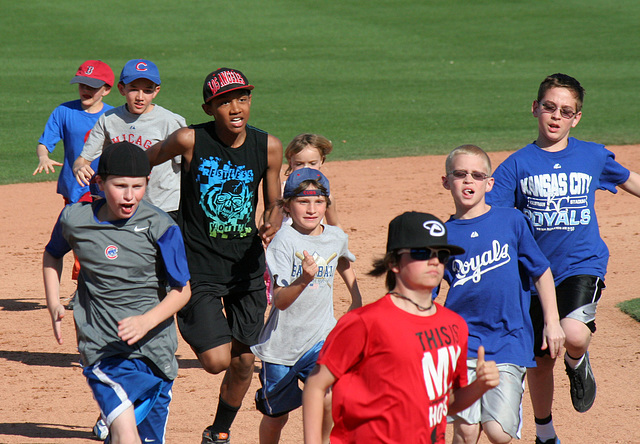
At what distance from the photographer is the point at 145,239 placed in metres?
4.79

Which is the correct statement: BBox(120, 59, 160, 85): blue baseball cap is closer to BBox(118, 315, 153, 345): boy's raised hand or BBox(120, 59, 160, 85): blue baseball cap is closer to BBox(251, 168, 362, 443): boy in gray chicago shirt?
BBox(251, 168, 362, 443): boy in gray chicago shirt

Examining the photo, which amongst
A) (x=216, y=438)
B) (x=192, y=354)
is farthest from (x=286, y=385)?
(x=192, y=354)

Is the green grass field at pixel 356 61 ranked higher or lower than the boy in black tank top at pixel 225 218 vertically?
higher

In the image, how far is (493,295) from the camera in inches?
197

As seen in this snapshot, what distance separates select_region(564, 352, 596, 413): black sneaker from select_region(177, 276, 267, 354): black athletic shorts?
232 cm

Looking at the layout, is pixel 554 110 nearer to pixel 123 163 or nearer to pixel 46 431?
pixel 123 163

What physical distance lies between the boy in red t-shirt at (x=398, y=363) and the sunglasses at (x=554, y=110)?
8.29ft

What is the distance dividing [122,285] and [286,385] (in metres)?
1.26

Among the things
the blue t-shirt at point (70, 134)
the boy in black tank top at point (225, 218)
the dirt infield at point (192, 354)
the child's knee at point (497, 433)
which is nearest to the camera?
the child's knee at point (497, 433)

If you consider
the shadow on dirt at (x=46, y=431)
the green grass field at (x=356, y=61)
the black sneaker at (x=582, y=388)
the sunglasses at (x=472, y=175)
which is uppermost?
the green grass field at (x=356, y=61)

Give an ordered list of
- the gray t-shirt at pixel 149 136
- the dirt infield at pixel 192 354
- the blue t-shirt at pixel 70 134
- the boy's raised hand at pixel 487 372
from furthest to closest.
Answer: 1. the blue t-shirt at pixel 70 134
2. the gray t-shirt at pixel 149 136
3. the dirt infield at pixel 192 354
4. the boy's raised hand at pixel 487 372

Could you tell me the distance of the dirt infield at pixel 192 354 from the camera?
6.55 meters

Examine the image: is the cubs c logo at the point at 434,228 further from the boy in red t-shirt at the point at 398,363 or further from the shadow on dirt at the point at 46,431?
the shadow on dirt at the point at 46,431

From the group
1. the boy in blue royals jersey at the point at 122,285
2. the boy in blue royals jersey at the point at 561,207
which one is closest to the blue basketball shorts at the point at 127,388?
the boy in blue royals jersey at the point at 122,285
